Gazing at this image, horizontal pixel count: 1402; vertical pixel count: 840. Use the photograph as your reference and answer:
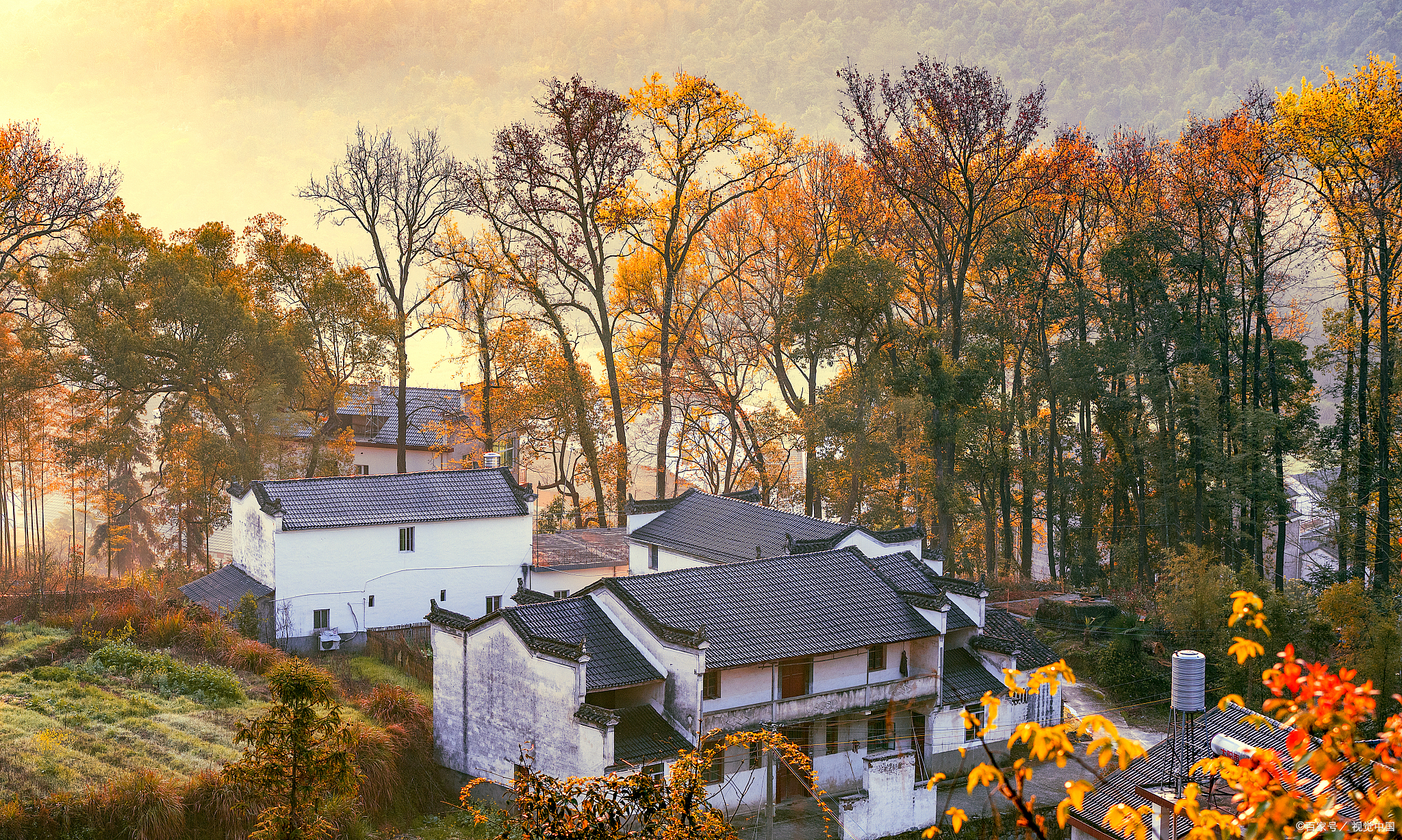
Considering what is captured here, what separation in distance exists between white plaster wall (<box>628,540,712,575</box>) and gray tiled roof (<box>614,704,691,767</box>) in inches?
360

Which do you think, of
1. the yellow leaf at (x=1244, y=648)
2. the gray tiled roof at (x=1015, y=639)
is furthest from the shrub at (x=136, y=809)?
the gray tiled roof at (x=1015, y=639)

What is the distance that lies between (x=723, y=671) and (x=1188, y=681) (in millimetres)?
10346

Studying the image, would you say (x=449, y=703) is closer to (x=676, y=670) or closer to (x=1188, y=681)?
(x=676, y=670)

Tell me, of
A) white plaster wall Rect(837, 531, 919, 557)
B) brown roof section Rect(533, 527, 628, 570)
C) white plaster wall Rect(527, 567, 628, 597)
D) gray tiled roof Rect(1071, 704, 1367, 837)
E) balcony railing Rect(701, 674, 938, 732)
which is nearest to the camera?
gray tiled roof Rect(1071, 704, 1367, 837)

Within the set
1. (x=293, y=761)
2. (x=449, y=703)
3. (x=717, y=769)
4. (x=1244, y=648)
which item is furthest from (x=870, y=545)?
(x=1244, y=648)

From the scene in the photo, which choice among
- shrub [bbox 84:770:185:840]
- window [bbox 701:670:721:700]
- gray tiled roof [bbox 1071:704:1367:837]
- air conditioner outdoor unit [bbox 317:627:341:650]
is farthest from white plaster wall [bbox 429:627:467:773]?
gray tiled roof [bbox 1071:704:1367:837]

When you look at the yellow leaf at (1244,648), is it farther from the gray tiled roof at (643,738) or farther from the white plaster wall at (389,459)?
the white plaster wall at (389,459)

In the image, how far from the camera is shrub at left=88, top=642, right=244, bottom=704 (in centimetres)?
2416

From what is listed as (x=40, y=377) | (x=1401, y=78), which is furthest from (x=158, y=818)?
(x=1401, y=78)

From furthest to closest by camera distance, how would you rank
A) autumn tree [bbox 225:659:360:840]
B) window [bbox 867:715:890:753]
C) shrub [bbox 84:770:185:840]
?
1. window [bbox 867:715:890:753]
2. shrub [bbox 84:770:185:840]
3. autumn tree [bbox 225:659:360:840]

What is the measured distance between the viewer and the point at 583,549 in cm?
3781

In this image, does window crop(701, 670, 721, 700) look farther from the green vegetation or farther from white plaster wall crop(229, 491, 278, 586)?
the green vegetation

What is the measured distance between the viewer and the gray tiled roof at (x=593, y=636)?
22.7 metres

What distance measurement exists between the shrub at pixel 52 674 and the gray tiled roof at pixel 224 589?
617cm
